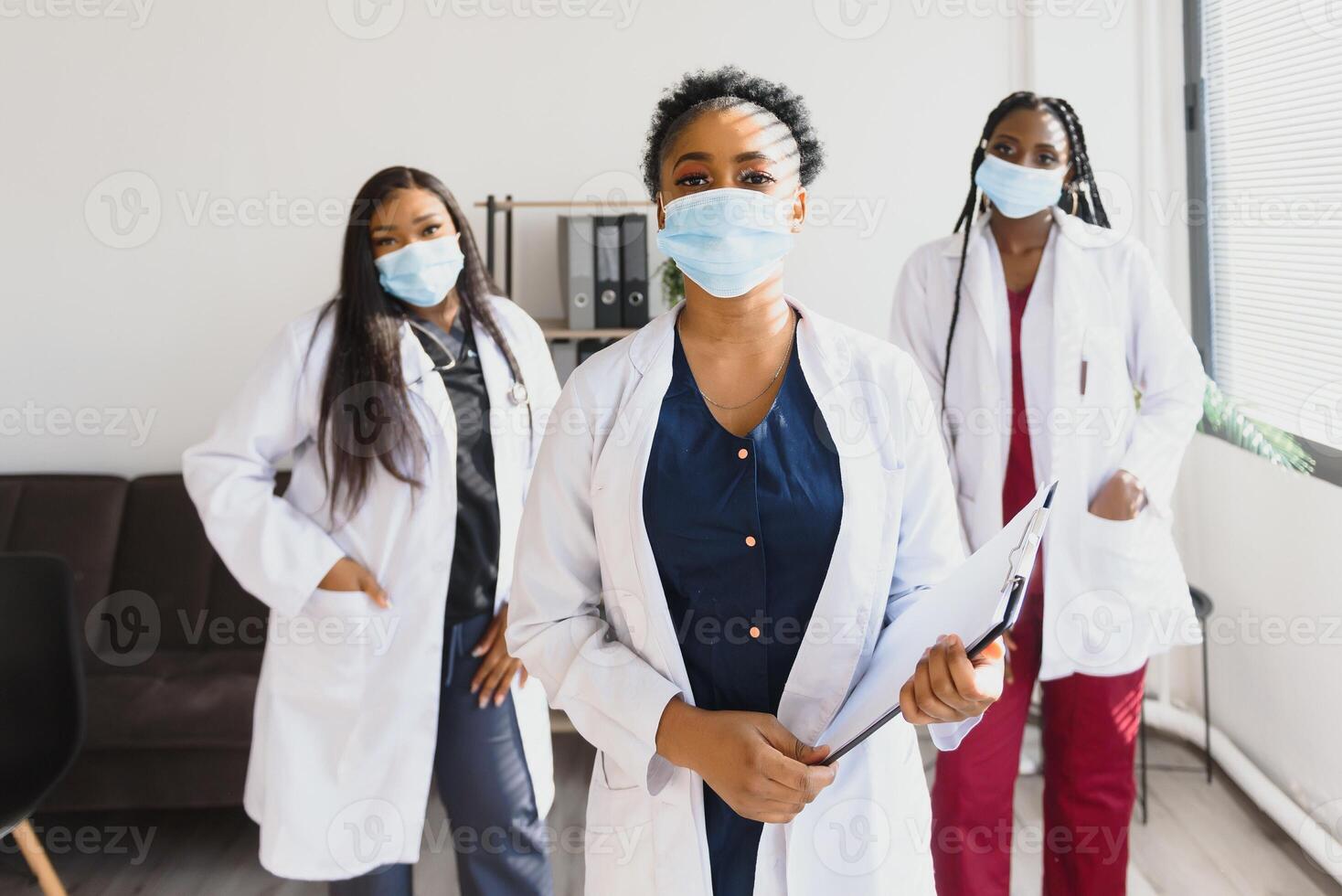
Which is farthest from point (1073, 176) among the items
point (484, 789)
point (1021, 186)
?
point (484, 789)

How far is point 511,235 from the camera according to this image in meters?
3.34

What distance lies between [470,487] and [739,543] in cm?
81

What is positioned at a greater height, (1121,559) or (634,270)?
(634,270)

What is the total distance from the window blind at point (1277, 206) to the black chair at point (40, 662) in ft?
9.33

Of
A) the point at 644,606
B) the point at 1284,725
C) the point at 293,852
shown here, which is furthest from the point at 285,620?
the point at 1284,725

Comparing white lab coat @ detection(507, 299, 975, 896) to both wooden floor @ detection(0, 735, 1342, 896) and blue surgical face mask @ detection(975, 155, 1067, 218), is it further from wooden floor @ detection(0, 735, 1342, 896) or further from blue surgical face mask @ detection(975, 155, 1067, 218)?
wooden floor @ detection(0, 735, 1342, 896)

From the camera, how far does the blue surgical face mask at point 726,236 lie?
1.20 meters

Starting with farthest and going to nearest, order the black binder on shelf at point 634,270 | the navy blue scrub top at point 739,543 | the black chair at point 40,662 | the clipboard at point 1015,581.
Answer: the black binder on shelf at point 634,270
the black chair at point 40,662
the navy blue scrub top at point 739,543
the clipboard at point 1015,581

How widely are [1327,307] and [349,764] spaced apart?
2391mm

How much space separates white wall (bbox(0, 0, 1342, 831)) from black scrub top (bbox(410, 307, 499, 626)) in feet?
5.37

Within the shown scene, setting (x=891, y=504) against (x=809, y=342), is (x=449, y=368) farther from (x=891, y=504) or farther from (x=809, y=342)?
(x=891, y=504)

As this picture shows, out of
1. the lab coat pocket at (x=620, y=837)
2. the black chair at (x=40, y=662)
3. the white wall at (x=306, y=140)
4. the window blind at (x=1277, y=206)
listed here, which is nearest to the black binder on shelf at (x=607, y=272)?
the white wall at (x=306, y=140)

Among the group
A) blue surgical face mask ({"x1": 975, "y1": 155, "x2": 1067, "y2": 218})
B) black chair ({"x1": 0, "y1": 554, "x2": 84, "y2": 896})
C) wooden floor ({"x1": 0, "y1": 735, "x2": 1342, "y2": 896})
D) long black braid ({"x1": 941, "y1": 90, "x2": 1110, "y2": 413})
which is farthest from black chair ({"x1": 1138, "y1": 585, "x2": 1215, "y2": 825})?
black chair ({"x1": 0, "y1": 554, "x2": 84, "y2": 896})

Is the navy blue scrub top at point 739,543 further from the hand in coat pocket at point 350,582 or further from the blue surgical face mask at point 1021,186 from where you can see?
the blue surgical face mask at point 1021,186
